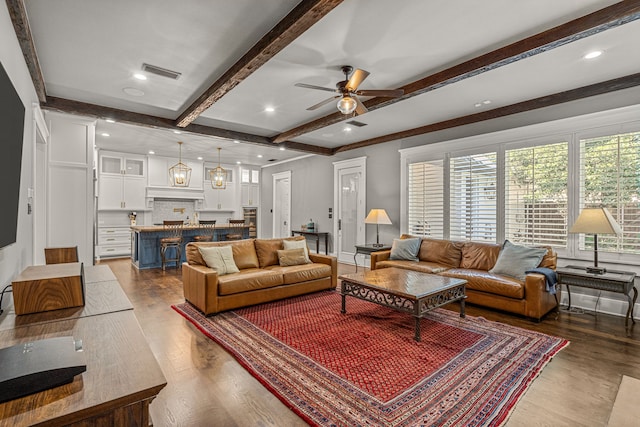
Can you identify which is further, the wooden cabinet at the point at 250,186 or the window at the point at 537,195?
the wooden cabinet at the point at 250,186

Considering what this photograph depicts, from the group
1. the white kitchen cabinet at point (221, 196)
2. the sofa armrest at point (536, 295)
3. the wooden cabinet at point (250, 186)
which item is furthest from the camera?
the wooden cabinet at point (250, 186)

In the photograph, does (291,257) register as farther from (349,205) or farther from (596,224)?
(596,224)

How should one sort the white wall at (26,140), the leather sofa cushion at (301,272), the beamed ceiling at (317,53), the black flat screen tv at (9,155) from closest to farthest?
the black flat screen tv at (9,155), the white wall at (26,140), the beamed ceiling at (317,53), the leather sofa cushion at (301,272)

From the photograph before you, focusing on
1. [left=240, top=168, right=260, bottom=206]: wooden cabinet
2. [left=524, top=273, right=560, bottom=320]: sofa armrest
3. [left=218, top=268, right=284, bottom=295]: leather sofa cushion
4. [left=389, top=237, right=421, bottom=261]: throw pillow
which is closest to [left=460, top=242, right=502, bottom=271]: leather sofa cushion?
[left=389, top=237, right=421, bottom=261]: throw pillow

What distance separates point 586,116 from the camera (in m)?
3.85

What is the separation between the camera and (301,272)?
4.29 m

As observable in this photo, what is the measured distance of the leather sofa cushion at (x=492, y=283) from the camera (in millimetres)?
3516

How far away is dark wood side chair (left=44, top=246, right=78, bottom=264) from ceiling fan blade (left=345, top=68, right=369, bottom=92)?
10.5 ft

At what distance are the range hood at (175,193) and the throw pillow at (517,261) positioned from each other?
25.6 ft

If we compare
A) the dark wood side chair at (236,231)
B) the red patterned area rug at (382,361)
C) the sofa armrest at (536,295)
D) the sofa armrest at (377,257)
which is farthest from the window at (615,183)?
the dark wood side chair at (236,231)

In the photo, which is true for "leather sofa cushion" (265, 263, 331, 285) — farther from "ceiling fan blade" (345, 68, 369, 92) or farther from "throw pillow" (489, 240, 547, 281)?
"ceiling fan blade" (345, 68, 369, 92)

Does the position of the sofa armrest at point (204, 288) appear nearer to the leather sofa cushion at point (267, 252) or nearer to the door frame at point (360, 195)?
the leather sofa cushion at point (267, 252)

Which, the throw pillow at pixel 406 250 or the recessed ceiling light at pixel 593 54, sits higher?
the recessed ceiling light at pixel 593 54

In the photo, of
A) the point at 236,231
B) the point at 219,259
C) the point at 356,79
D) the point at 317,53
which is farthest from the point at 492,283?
the point at 236,231
